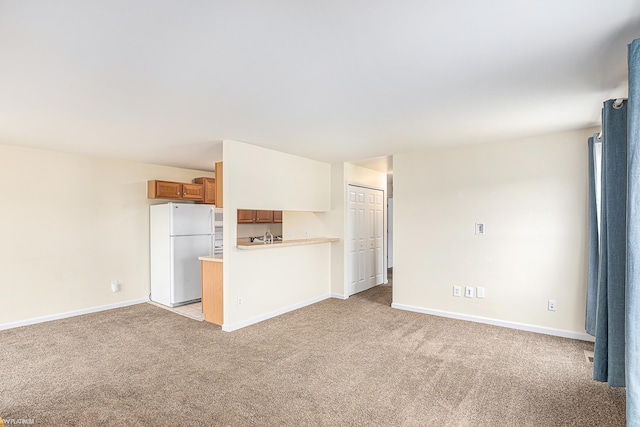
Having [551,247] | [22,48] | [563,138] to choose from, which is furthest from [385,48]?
[551,247]

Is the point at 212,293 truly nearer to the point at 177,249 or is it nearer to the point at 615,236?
the point at 177,249

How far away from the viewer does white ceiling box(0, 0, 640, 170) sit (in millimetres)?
1613

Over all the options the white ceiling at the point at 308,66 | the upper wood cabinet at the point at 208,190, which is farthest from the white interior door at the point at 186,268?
the white ceiling at the point at 308,66

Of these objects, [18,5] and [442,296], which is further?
[442,296]

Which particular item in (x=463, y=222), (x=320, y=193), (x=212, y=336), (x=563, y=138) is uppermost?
(x=563, y=138)

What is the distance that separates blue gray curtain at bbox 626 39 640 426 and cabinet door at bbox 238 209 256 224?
238 inches

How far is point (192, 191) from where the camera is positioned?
19.8 feet

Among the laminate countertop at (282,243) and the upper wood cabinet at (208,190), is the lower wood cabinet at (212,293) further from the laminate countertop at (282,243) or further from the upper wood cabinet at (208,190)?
the upper wood cabinet at (208,190)

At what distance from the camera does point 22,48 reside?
191cm

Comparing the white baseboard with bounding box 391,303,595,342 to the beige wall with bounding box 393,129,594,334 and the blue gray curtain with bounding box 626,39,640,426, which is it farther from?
the blue gray curtain with bounding box 626,39,640,426

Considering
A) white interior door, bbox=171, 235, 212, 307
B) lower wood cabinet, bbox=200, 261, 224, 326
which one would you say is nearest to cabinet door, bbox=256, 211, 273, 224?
white interior door, bbox=171, 235, 212, 307

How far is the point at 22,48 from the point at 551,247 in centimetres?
504

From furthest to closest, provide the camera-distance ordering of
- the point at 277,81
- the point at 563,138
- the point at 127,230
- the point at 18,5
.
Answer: the point at 127,230 → the point at 563,138 → the point at 277,81 → the point at 18,5

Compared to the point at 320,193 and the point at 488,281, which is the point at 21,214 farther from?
the point at 488,281
